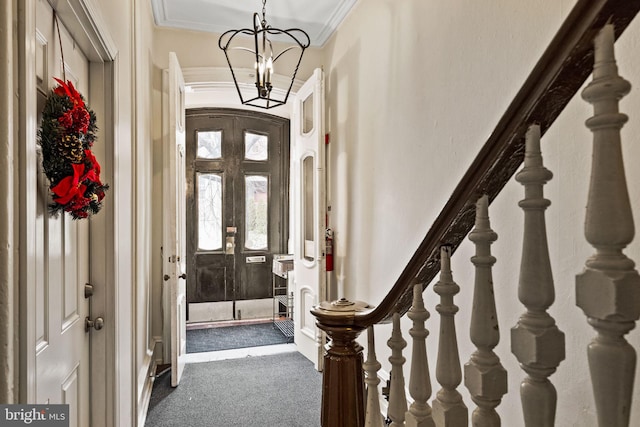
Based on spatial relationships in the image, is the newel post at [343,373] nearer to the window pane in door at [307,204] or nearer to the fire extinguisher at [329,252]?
the fire extinguisher at [329,252]

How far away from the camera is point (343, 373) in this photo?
1.04 meters

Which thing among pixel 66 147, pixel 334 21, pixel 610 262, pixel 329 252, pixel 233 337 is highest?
pixel 334 21

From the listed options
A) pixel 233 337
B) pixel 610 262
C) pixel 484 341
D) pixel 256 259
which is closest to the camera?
pixel 610 262

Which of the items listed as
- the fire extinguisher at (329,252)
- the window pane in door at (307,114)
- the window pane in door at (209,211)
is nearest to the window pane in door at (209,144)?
the window pane in door at (209,211)

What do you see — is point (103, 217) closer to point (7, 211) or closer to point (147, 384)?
point (7, 211)

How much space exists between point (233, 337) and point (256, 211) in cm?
174

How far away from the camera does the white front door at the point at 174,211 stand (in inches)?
123

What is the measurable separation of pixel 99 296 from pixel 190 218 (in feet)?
11.9

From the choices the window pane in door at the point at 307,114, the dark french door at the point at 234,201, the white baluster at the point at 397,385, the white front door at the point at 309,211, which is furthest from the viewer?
the dark french door at the point at 234,201

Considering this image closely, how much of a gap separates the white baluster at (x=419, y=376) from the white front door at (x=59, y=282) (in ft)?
2.92

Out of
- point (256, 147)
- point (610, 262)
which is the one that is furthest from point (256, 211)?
point (610, 262)

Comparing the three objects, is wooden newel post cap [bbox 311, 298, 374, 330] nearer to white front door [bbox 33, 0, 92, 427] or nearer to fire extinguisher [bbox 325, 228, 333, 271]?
white front door [bbox 33, 0, 92, 427]

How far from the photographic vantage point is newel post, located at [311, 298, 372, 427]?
1.04m

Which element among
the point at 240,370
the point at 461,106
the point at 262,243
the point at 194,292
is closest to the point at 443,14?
the point at 461,106
